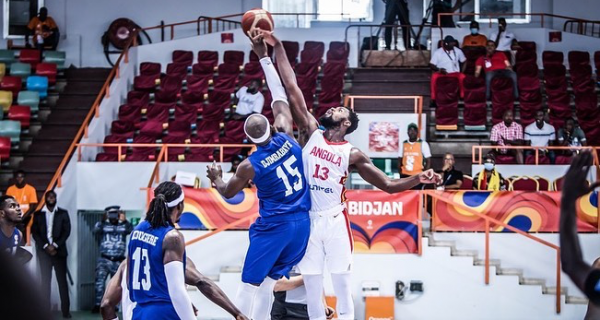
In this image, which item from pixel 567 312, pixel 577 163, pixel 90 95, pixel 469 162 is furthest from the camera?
pixel 90 95

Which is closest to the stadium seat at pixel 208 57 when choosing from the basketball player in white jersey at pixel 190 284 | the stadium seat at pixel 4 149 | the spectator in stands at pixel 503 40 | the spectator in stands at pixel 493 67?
the stadium seat at pixel 4 149

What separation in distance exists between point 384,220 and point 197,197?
280 centimetres

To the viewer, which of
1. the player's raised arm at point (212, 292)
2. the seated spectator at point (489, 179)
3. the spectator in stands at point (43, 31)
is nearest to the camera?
the player's raised arm at point (212, 292)

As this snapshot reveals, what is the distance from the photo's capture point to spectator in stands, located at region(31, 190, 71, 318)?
1418cm

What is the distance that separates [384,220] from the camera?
1312 centimetres

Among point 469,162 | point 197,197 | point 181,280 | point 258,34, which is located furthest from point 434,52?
point 181,280

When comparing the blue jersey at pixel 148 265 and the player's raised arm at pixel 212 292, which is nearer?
the blue jersey at pixel 148 265

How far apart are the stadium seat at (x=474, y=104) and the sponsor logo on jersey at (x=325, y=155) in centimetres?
1101

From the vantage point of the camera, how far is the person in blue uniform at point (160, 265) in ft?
16.1

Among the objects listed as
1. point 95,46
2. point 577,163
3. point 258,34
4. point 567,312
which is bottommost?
point 567,312

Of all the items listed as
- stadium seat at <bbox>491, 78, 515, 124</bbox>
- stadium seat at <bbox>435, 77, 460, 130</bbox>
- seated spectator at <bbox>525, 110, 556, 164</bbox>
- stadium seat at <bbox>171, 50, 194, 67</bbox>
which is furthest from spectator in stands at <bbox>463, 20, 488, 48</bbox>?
stadium seat at <bbox>171, 50, 194, 67</bbox>

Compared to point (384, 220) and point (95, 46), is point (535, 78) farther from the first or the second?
point (95, 46)

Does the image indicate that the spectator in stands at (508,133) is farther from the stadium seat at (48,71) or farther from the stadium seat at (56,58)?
the stadium seat at (56,58)

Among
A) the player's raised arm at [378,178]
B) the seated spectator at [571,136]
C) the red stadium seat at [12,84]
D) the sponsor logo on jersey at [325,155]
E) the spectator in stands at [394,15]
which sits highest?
the spectator in stands at [394,15]
